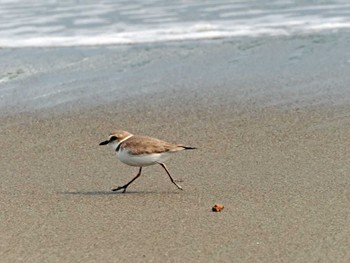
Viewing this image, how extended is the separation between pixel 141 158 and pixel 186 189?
362mm

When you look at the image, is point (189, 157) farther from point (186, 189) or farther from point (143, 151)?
point (143, 151)

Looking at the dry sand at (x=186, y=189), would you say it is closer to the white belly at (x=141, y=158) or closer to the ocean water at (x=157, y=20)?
the white belly at (x=141, y=158)

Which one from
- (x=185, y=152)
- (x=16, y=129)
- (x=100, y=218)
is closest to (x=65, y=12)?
(x=16, y=129)

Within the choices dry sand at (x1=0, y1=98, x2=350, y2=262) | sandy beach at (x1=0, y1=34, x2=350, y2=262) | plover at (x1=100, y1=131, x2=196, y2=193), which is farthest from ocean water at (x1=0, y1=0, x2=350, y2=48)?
plover at (x1=100, y1=131, x2=196, y2=193)

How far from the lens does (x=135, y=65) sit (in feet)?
31.8

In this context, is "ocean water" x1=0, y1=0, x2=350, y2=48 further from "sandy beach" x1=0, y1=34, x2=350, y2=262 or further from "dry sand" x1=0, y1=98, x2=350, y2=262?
"dry sand" x1=0, y1=98, x2=350, y2=262

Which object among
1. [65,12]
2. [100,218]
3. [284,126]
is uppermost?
[100,218]

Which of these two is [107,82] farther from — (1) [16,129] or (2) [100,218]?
(2) [100,218]

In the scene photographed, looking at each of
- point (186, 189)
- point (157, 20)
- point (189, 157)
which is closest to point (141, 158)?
point (186, 189)

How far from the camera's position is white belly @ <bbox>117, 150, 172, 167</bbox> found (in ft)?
18.2

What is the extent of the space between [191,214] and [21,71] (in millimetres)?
5074

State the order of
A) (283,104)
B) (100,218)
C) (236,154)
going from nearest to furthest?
(100,218)
(236,154)
(283,104)

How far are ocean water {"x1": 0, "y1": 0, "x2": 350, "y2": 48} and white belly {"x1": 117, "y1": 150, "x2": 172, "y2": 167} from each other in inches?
217

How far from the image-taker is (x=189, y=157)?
645 cm
